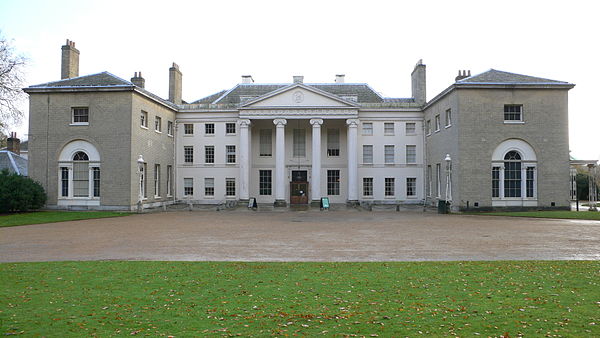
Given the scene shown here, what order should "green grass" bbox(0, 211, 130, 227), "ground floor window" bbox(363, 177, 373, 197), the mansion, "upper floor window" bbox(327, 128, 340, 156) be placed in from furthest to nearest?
1. "upper floor window" bbox(327, 128, 340, 156)
2. "ground floor window" bbox(363, 177, 373, 197)
3. the mansion
4. "green grass" bbox(0, 211, 130, 227)

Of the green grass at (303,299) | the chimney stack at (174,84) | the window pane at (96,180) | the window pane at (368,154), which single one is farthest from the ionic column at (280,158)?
the green grass at (303,299)

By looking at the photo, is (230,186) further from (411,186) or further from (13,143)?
(13,143)

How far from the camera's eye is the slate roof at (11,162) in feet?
135

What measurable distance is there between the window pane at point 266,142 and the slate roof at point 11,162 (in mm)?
21039

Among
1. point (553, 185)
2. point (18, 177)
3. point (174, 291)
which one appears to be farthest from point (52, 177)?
point (553, 185)

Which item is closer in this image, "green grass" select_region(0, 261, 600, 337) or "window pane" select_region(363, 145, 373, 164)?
"green grass" select_region(0, 261, 600, 337)

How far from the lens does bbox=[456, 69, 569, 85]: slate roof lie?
105ft

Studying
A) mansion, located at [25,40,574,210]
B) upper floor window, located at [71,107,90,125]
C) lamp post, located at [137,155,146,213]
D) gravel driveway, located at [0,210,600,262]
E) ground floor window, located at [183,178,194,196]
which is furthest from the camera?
ground floor window, located at [183,178,194,196]

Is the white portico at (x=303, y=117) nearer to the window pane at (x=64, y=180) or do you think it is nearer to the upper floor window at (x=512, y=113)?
the upper floor window at (x=512, y=113)

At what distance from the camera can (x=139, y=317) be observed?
22.2 feet

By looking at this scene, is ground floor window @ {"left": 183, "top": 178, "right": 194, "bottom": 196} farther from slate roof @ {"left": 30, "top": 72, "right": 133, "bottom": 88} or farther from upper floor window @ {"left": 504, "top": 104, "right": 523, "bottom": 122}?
upper floor window @ {"left": 504, "top": 104, "right": 523, "bottom": 122}

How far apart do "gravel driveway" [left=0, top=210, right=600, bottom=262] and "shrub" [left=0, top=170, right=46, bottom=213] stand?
326 inches

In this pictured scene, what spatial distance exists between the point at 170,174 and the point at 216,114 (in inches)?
266

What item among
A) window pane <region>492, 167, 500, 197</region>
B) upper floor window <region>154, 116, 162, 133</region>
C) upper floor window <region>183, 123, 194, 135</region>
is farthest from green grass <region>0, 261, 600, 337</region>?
upper floor window <region>183, 123, 194, 135</region>
